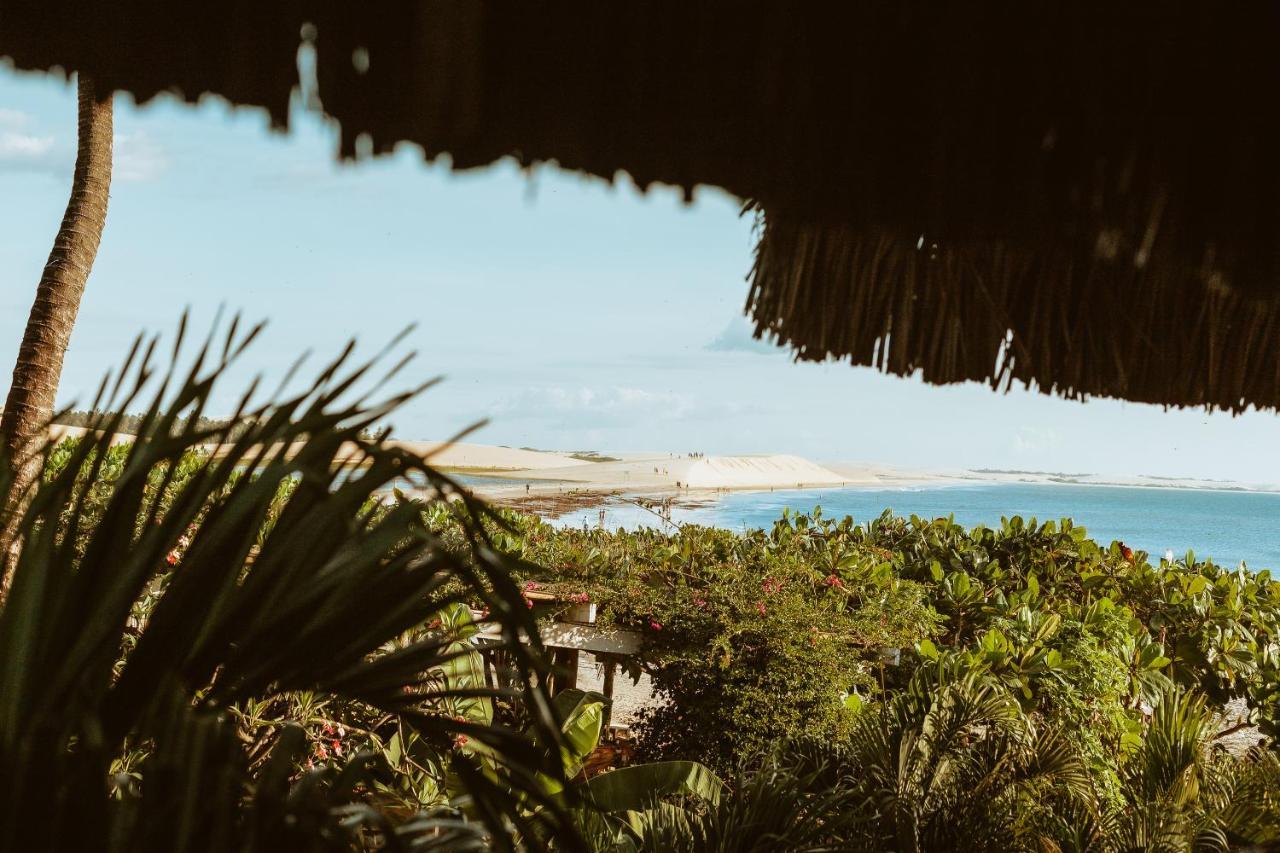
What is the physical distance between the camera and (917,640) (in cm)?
512

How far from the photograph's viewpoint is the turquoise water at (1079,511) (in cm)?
4725

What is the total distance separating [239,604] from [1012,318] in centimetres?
153

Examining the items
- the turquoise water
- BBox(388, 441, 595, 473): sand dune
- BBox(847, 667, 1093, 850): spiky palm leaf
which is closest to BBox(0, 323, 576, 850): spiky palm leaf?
BBox(847, 667, 1093, 850): spiky palm leaf

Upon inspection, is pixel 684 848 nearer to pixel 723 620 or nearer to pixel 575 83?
pixel 723 620

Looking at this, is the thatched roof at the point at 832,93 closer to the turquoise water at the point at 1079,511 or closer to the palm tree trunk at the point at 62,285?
the palm tree trunk at the point at 62,285

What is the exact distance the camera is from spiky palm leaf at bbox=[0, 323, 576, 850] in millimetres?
1110

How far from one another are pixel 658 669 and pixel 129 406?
Answer: 4.24 m

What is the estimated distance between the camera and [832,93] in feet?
4.12

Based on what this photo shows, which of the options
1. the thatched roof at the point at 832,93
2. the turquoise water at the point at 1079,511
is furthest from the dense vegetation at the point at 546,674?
the turquoise water at the point at 1079,511

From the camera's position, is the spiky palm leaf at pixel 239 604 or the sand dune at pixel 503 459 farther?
the sand dune at pixel 503 459

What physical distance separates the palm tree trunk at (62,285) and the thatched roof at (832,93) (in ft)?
14.2

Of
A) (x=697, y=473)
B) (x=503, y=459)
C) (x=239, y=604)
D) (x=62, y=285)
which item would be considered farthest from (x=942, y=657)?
(x=503, y=459)

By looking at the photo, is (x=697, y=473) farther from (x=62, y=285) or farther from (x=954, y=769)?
(x=954, y=769)

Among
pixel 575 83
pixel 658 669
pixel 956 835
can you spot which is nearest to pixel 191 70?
pixel 575 83
